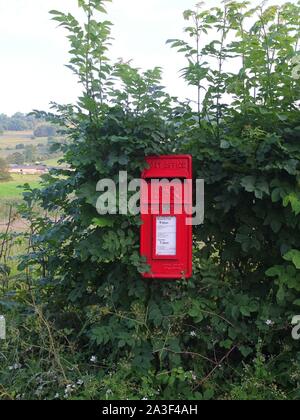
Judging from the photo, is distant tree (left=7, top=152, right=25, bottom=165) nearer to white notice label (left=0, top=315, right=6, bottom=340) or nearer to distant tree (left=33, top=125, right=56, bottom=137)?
distant tree (left=33, top=125, right=56, bottom=137)

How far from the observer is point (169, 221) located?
3.55 meters

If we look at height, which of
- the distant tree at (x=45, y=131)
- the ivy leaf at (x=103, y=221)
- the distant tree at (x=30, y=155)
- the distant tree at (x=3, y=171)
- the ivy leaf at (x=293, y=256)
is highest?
the distant tree at (x=45, y=131)

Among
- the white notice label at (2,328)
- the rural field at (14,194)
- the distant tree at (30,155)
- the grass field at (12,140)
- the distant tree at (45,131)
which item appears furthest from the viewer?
the grass field at (12,140)

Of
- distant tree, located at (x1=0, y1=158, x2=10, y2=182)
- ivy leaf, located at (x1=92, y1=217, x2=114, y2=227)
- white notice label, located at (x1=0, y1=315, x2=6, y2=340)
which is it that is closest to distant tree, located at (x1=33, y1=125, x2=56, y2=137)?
distant tree, located at (x1=0, y1=158, x2=10, y2=182)

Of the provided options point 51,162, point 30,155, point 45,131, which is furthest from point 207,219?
point 30,155

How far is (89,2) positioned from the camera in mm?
3578

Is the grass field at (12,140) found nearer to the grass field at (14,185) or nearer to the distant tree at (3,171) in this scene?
the distant tree at (3,171)

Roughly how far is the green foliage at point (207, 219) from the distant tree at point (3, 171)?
2.18m

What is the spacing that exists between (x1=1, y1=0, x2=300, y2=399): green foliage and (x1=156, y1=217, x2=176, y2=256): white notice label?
16 cm

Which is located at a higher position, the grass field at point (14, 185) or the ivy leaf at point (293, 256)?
the grass field at point (14, 185)

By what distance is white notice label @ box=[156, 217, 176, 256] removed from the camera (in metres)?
3.54

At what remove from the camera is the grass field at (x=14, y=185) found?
4290 millimetres

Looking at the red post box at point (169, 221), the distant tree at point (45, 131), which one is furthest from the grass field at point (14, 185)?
the red post box at point (169, 221)

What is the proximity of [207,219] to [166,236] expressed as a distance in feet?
1.35
